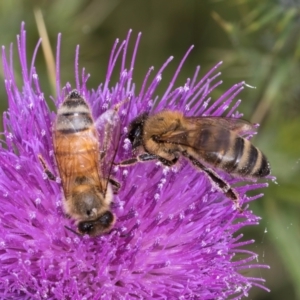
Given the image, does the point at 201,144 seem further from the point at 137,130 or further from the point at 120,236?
the point at 120,236

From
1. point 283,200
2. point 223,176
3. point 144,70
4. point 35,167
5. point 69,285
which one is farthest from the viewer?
point 144,70

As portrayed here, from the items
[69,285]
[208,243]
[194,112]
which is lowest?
[69,285]

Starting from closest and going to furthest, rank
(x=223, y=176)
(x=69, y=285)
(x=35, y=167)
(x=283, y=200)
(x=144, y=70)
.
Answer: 1. (x=69, y=285)
2. (x=35, y=167)
3. (x=223, y=176)
4. (x=283, y=200)
5. (x=144, y=70)

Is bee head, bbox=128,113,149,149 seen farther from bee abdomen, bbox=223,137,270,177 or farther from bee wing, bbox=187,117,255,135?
bee abdomen, bbox=223,137,270,177

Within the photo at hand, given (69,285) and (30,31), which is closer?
(69,285)

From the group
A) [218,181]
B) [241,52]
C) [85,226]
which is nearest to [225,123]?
[218,181]

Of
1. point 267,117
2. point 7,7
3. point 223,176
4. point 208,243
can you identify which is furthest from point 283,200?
point 7,7

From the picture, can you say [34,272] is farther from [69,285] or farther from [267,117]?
[267,117]
